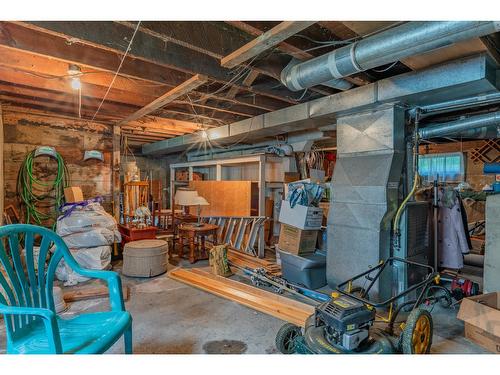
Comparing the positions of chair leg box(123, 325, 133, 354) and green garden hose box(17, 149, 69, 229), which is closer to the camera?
chair leg box(123, 325, 133, 354)

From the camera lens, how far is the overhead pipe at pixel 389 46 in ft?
5.36

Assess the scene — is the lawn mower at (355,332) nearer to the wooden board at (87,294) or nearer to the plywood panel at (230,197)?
the wooden board at (87,294)

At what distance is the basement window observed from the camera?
6562mm

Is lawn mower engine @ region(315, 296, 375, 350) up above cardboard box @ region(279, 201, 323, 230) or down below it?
below

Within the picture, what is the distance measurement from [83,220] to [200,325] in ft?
7.81

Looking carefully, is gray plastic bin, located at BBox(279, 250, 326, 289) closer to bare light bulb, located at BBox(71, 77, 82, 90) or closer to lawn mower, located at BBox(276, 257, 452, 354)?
lawn mower, located at BBox(276, 257, 452, 354)

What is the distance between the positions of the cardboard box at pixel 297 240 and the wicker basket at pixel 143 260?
5.38 ft

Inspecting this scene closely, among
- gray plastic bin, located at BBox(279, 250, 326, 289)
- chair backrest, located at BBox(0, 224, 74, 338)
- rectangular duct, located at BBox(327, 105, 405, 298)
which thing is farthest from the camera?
gray plastic bin, located at BBox(279, 250, 326, 289)

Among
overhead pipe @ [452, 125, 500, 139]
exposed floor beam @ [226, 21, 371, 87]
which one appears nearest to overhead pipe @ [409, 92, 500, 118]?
overhead pipe @ [452, 125, 500, 139]

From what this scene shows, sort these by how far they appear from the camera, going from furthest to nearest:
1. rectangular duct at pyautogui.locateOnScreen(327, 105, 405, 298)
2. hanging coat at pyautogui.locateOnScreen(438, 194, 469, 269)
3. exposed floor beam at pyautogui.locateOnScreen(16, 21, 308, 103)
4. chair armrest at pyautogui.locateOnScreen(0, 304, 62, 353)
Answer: hanging coat at pyautogui.locateOnScreen(438, 194, 469, 269) → rectangular duct at pyautogui.locateOnScreen(327, 105, 405, 298) → exposed floor beam at pyautogui.locateOnScreen(16, 21, 308, 103) → chair armrest at pyautogui.locateOnScreen(0, 304, 62, 353)

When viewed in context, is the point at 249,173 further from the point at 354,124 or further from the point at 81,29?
the point at 81,29

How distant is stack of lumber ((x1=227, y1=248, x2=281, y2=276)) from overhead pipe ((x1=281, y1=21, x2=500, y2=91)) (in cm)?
257

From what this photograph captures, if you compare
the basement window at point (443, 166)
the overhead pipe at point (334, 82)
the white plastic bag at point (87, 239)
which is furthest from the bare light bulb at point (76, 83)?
the basement window at point (443, 166)

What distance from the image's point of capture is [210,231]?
4.76m
